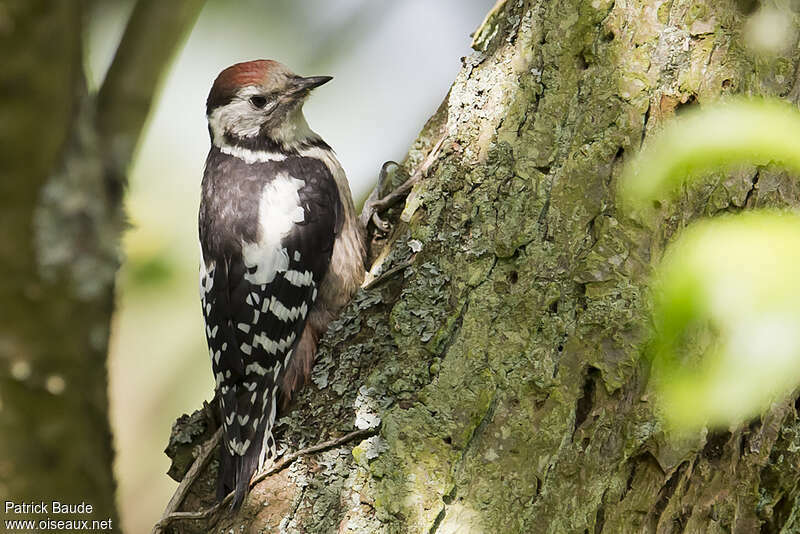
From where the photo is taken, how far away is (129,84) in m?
0.93

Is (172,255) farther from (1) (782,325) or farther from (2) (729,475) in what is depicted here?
(1) (782,325)

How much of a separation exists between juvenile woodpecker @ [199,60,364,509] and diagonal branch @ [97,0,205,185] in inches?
61.6

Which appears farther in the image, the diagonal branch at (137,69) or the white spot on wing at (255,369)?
the white spot on wing at (255,369)

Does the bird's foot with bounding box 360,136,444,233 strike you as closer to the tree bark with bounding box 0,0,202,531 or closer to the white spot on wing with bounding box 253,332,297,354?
the white spot on wing with bounding box 253,332,297,354

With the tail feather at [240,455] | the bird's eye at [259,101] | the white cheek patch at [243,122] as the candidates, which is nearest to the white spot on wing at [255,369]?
the tail feather at [240,455]

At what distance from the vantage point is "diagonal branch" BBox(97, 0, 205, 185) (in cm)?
93

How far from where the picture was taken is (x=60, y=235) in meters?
0.99

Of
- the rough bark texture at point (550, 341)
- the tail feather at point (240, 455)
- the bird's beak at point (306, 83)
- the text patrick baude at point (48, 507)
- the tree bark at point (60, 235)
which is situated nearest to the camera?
the tree bark at point (60, 235)

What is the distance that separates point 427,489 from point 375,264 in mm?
833

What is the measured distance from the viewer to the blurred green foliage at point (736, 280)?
27.8 inches

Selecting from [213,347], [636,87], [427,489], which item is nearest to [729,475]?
[427,489]

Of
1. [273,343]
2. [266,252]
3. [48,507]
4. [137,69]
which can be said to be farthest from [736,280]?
[266,252]

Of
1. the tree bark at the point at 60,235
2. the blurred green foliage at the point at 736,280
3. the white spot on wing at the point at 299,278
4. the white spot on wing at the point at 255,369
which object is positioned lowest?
the blurred green foliage at the point at 736,280

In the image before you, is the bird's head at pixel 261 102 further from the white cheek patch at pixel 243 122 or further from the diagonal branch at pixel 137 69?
the diagonal branch at pixel 137 69
